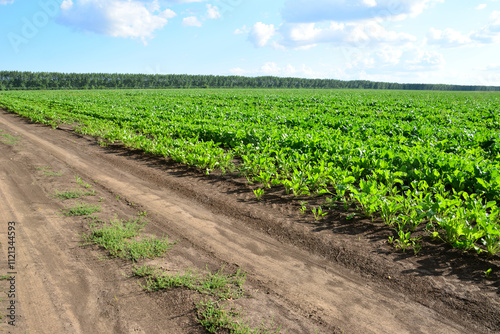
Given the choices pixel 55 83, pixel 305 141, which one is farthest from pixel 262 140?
pixel 55 83

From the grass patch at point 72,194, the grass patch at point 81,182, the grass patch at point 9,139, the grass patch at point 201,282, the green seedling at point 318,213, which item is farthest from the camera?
the grass patch at point 9,139

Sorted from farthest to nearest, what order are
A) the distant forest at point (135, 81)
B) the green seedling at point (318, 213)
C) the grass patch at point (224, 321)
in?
the distant forest at point (135, 81)
the green seedling at point (318, 213)
the grass patch at point (224, 321)

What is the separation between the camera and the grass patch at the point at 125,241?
4141mm

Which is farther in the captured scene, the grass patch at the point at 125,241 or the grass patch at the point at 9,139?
the grass patch at the point at 9,139

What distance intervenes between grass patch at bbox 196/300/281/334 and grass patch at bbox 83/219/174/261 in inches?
53.6

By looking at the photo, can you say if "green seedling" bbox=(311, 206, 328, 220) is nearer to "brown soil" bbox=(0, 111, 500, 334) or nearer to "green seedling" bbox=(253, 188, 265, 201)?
"brown soil" bbox=(0, 111, 500, 334)

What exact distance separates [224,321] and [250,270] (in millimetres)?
1015

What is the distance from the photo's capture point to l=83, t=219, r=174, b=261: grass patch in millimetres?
4141

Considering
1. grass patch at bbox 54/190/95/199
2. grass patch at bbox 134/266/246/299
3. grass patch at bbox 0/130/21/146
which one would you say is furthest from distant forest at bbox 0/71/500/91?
grass patch at bbox 134/266/246/299

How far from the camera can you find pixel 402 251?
4.35 m

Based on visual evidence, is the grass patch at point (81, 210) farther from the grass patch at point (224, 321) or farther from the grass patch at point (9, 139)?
the grass patch at point (9, 139)

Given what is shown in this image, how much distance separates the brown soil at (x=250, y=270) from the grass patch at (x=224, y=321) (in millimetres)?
87

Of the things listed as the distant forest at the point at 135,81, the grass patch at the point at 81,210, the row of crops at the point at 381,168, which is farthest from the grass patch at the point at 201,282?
the distant forest at the point at 135,81

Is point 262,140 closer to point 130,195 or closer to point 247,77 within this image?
Result: point 130,195
